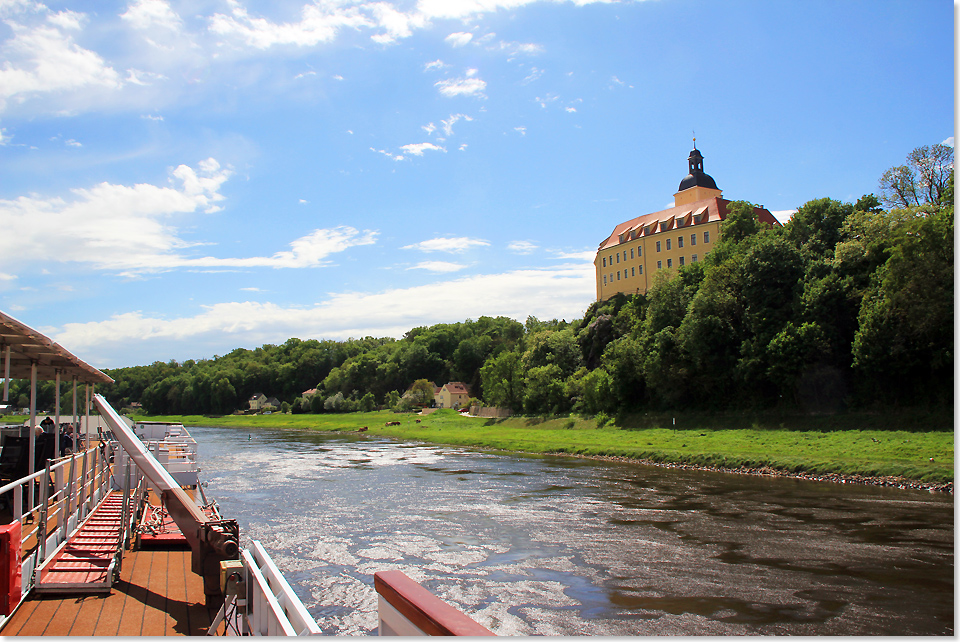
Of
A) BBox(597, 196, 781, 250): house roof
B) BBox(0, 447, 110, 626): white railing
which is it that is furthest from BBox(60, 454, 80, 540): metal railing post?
BBox(597, 196, 781, 250): house roof

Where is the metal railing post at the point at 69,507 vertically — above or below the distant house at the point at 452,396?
above

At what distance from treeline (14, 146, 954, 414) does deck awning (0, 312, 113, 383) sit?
37.6 metres

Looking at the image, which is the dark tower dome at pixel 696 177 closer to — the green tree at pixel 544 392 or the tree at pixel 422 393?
the green tree at pixel 544 392

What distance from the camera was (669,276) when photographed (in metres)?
67.2

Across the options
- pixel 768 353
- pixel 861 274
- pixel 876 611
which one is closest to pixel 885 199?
pixel 861 274

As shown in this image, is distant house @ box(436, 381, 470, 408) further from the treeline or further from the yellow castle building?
the yellow castle building

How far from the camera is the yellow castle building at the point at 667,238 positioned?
7275cm

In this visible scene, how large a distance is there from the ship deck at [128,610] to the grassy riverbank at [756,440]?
2706 centimetres

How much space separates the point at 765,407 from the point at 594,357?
2820 cm

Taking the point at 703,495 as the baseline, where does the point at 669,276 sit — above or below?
above

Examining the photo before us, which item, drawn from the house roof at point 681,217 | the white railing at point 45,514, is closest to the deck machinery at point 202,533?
the white railing at point 45,514

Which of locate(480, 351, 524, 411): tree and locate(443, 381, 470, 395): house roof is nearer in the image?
locate(480, 351, 524, 411): tree

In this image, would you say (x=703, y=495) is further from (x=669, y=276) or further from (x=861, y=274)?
(x=669, y=276)

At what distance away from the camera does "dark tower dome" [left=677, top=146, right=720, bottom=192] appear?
81.1m
